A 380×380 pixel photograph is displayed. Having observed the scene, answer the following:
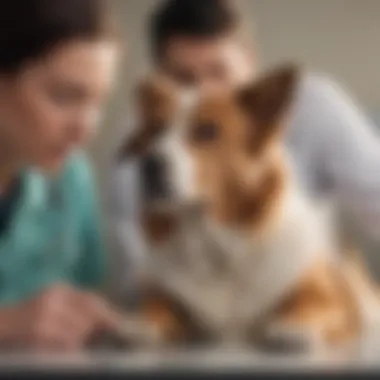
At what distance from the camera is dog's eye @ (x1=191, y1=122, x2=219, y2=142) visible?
3.59ft

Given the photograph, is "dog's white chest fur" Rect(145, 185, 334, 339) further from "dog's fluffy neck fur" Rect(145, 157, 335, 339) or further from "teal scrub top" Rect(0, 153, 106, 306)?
"teal scrub top" Rect(0, 153, 106, 306)

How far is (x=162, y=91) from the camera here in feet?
3.76

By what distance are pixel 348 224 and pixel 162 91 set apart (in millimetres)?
304

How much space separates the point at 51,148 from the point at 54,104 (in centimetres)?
6

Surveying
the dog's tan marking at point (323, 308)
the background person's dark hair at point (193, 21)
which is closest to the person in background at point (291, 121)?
the background person's dark hair at point (193, 21)

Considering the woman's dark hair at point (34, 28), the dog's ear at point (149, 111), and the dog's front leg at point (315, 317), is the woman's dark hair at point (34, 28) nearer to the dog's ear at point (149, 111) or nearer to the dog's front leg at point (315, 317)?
the dog's ear at point (149, 111)

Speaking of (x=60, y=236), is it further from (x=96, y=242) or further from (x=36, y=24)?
(x=36, y=24)

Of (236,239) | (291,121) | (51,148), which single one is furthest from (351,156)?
(51,148)

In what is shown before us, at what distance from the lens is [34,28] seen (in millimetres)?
1191

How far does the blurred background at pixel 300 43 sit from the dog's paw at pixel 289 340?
0.30 metres

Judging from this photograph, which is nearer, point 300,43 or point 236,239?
point 236,239

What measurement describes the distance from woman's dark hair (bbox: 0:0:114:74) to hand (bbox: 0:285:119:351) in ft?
1.05

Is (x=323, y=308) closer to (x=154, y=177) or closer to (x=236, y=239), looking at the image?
(x=236, y=239)

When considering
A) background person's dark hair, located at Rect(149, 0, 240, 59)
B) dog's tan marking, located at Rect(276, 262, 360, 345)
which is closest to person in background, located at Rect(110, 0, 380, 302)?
background person's dark hair, located at Rect(149, 0, 240, 59)
